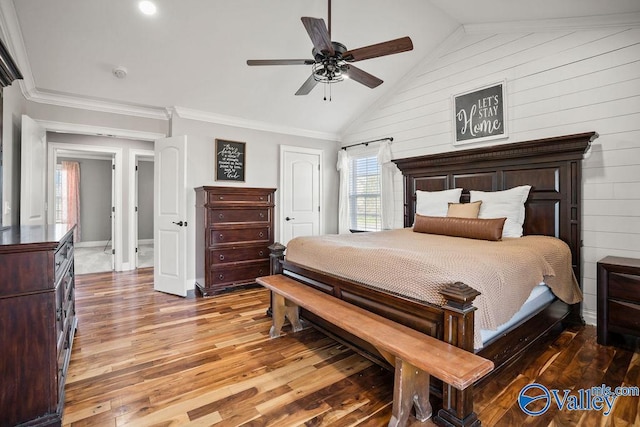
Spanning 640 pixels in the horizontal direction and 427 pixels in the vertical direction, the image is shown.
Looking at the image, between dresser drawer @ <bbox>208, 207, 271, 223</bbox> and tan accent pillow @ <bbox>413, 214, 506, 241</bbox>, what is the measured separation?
81.3 inches

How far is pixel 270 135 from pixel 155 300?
2867 mm

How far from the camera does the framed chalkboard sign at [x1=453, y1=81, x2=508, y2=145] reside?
11.6 ft

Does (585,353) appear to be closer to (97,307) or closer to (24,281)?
(24,281)

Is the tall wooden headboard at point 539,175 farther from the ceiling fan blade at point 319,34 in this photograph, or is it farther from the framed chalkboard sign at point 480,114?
the ceiling fan blade at point 319,34

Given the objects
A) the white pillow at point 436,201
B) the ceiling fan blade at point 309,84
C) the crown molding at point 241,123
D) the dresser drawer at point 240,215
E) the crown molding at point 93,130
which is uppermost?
the crown molding at point 241,123

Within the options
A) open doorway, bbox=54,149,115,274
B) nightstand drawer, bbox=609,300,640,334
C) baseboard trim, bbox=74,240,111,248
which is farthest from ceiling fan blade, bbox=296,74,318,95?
baseboard trim, bbox=74,240,111,248

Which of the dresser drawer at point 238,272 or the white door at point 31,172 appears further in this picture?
the dresser drawer at point 238,272

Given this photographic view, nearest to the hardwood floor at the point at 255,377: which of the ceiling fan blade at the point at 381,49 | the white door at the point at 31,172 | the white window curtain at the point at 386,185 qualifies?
the white door at the point at 31,172

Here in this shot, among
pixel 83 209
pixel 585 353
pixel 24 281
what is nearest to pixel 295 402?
pixel 24 281

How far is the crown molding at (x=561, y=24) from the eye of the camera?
2.67 meters

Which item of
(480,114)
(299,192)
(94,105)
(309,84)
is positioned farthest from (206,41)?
(480,114)

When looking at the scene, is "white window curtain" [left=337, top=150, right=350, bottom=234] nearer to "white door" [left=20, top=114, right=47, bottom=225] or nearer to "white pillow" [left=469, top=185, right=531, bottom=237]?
"white pillow" [left=469, top=185, right=531, bottom=237]

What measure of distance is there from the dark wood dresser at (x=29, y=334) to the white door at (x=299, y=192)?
3.60 metres

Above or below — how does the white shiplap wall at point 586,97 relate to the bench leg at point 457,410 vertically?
above
